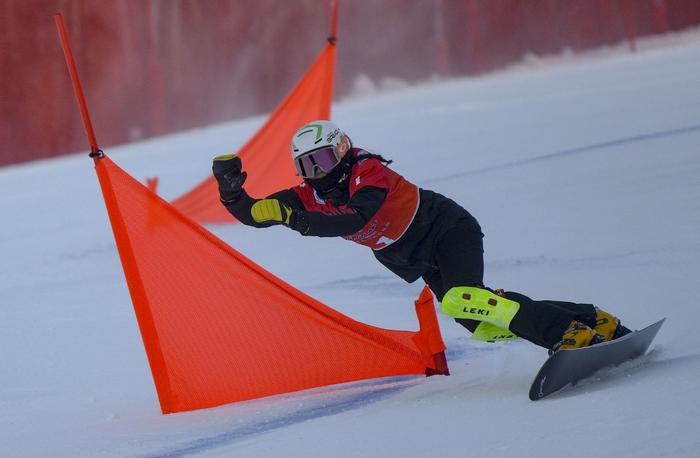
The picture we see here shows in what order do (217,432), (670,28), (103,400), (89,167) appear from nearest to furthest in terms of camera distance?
(217,432), (103,400), (89,167), (670,28)

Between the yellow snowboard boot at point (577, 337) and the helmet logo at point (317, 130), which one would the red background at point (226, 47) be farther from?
the yellow snowboard boot at point (577, 337)

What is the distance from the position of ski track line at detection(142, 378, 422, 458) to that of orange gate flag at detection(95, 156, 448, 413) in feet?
0.51

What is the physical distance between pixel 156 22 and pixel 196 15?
0.56 meters

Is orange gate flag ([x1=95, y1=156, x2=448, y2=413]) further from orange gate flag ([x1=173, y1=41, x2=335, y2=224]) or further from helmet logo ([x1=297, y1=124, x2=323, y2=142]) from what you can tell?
orange gate flag ([x1=173, y1=41, x2=335, y2=224])

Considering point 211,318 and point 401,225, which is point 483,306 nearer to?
point 401,225

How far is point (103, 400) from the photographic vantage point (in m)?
4.08

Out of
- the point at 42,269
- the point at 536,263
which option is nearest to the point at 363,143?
the point at 42,269

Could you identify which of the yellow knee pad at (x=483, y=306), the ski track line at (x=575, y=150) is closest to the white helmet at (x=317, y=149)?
the yellow knee pad at (x=483, y=306)

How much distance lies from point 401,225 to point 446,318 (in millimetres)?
1277

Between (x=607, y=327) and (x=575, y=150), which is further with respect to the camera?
(x=575, y=150)

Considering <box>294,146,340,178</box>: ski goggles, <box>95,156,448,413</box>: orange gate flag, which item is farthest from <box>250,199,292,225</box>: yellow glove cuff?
<box>95,156,448,413</box>: orange gate flag

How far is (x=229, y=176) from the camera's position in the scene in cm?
338

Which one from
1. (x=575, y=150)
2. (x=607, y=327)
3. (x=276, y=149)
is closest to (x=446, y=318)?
(x=607, y=327)

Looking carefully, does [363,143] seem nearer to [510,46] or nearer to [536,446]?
[510,46]
